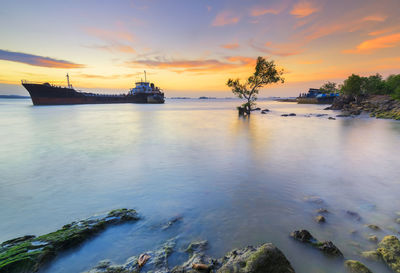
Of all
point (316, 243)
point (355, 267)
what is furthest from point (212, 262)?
point (355, 267)

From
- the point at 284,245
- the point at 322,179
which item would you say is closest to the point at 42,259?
the point at 284,245

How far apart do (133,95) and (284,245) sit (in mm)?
98082

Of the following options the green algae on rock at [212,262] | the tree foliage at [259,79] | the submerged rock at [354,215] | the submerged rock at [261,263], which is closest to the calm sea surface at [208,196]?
the submerged rock at [354,215]

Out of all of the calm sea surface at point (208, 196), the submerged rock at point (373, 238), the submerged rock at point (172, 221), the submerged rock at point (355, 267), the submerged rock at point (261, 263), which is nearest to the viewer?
the submerged rock at point (261, 263)

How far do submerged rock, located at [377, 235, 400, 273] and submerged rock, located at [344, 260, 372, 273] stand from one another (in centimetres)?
54

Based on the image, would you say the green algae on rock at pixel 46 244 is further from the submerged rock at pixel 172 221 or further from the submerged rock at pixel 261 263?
the submerged rock at pixel 261 263

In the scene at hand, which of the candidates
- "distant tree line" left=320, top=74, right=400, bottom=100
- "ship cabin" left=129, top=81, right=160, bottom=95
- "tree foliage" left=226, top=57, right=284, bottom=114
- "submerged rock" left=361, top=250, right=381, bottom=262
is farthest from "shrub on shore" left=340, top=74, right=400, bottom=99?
"ship cabin" left=129, top=81, right=160, bottom=95

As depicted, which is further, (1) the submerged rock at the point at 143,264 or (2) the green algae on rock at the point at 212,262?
(1) the submerged rock at the point at 143,264

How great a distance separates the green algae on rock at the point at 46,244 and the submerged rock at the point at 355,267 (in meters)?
5.07

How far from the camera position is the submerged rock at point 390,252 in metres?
3.43

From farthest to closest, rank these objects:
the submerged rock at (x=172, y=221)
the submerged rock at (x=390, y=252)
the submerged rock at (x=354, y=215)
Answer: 1. the submerged rock at (x=354, y=215)
2. the submerged rock at (x=172, y=221)
3. the submerged rock at (x=390, y=252)

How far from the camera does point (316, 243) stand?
409cm

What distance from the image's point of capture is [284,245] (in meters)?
4.18

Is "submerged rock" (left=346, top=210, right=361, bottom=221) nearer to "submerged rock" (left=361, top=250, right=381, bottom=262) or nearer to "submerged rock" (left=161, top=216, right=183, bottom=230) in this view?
"submerged rock" (left=361, top=250, right=381, bottom=262)
